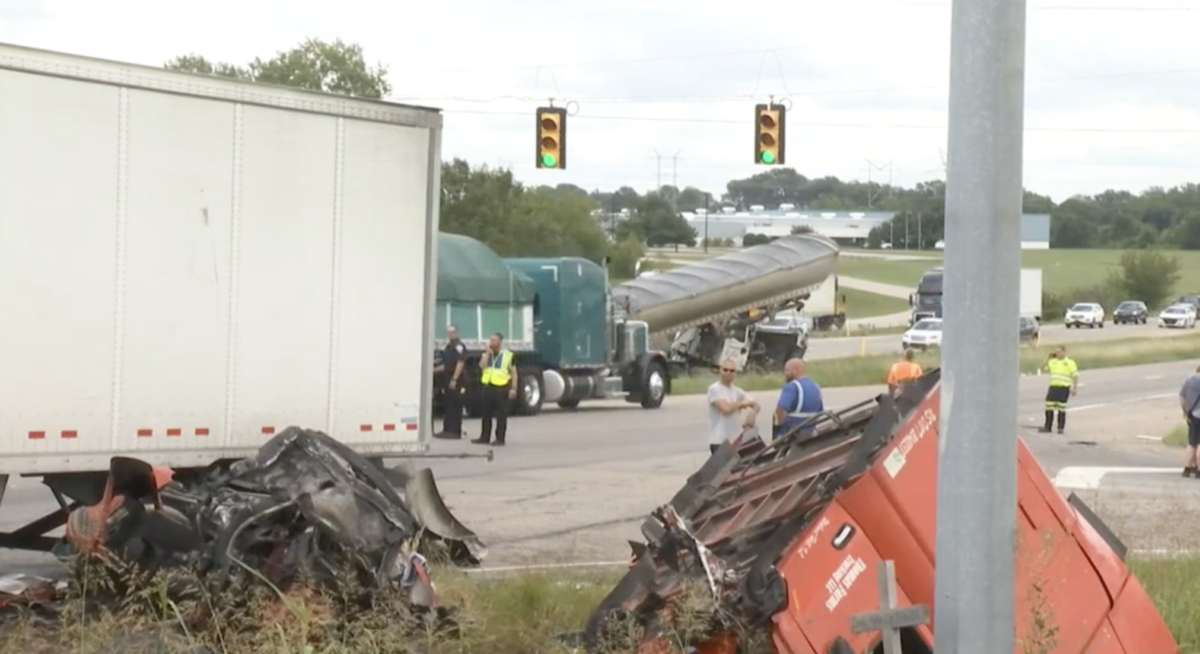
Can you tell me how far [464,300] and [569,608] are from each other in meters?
20.0

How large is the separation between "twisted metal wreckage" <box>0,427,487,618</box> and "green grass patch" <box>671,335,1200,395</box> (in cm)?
2755

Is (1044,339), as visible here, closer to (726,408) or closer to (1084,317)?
(1084,317)

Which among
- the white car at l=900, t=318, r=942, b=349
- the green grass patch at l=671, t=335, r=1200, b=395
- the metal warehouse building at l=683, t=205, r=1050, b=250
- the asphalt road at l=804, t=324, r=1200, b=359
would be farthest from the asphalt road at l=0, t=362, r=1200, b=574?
the metal warehouse building at l=683, t=205, r=1050, b=250

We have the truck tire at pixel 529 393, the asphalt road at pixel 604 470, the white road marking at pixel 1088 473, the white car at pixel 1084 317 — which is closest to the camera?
the asphalt road at pixel 604 470

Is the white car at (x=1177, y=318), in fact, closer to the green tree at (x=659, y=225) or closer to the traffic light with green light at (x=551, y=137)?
the green tree at (x=659, y=225)

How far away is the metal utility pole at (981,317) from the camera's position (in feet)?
15.8

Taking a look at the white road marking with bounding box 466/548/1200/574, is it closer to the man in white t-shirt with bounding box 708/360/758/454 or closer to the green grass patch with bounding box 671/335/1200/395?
the man in white t-shirt with bounding box 708/360/758/454

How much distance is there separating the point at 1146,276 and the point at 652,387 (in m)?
86.9

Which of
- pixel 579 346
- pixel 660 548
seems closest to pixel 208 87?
pixel 660 548

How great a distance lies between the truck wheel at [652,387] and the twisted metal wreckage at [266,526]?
971 inches

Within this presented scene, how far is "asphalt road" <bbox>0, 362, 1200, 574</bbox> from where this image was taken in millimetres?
14086

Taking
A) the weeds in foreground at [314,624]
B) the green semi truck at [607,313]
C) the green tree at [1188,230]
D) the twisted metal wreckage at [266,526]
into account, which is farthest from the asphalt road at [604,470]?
the green tree at [1188,230]

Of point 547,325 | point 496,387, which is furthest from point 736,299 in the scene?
point 496,387

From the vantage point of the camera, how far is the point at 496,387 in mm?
23359
